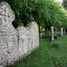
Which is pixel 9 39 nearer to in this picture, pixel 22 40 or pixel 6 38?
pixel 6 38

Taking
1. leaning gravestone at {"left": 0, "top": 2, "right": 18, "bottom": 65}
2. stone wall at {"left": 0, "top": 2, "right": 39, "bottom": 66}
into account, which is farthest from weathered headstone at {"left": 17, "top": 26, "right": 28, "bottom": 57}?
leaning gravestone at {"left": 0, "top": 2, "right": 18, "bottom": 65}

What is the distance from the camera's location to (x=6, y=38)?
35.1 feet

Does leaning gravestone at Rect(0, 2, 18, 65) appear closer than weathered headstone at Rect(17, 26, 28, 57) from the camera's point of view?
Yes

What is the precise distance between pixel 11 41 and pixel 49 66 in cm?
235

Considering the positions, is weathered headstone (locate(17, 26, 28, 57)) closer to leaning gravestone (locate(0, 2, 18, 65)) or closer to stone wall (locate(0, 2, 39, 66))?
stone wall (locate(0, 2, 39, 66))

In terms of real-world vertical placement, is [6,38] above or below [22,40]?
above

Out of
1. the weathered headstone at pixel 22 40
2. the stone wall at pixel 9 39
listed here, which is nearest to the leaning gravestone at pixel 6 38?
the stone wall at pixel 9 39

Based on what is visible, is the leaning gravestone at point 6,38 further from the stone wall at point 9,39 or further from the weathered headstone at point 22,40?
the weathered headstone at point 22,40

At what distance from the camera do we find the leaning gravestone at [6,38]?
10.3 meters

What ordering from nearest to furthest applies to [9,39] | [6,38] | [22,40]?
1. [6,38]
2. [9,39]
3. [22,40]

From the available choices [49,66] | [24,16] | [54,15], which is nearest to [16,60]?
[49,66]

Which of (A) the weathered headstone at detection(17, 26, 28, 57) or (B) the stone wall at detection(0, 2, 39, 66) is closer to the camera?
(B) the stone wall at detection(0, 2, 39, 66)

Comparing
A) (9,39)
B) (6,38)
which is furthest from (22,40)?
(6,38)

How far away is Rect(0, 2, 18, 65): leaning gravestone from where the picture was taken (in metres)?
10.3
